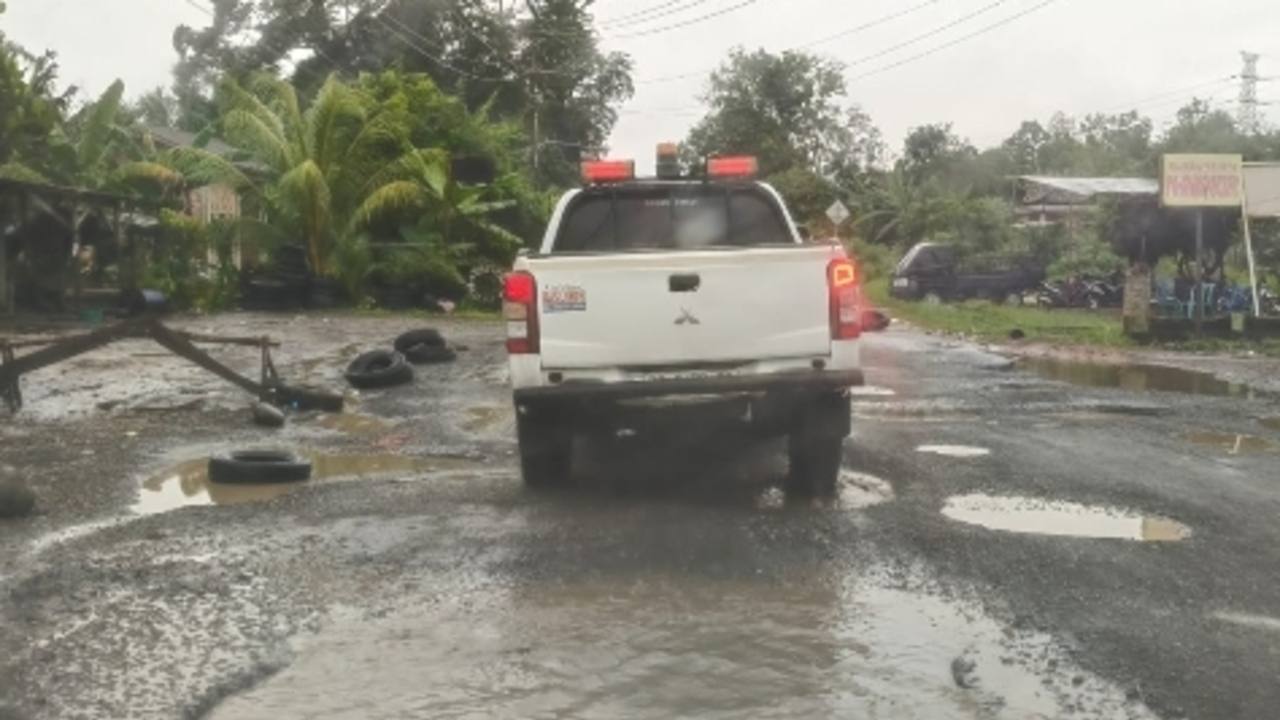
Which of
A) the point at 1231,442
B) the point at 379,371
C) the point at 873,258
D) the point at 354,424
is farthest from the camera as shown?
the point at 873,258

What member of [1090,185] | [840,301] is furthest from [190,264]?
[1090,185]

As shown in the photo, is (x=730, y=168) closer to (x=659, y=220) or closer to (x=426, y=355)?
(x=659, y=220)

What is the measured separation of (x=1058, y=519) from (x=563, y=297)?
10.0ft

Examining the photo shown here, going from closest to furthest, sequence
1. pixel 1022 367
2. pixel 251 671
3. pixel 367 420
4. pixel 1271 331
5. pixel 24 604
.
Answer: pixel 251 671, pixel 24 604, pixel 367 420, pixel 1022 367, pixel 1271 331

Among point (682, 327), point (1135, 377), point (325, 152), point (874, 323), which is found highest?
point (325, 152)

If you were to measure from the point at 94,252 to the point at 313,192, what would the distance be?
179 inches

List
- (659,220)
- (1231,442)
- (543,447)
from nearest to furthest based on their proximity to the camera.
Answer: (543,447), (659,220), (1231,442)

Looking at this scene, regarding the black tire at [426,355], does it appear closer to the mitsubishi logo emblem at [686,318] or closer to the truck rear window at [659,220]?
the truck rear window at [659,220]

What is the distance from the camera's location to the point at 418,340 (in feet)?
55.6

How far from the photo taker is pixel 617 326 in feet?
23.6

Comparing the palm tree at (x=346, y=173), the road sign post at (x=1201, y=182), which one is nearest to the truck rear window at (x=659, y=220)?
the road sign post at (x=1201, y=182)

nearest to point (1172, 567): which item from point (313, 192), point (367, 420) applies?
point (367, 420)

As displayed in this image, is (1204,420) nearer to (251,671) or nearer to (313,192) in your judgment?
(251,671)

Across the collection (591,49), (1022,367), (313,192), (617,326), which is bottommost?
(1022,367)
